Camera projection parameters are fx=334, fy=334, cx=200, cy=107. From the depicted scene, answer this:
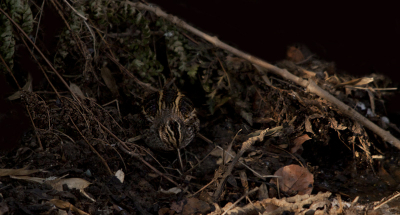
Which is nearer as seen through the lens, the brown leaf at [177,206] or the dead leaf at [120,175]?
the brown leaf at [177,206]

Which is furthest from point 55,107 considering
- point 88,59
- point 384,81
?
point 384,81

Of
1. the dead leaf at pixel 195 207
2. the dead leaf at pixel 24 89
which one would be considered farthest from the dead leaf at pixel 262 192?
the dead leaf at pixel 24 89

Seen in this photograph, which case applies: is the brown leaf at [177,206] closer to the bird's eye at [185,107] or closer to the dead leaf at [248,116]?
the bird's eye at [185,107]

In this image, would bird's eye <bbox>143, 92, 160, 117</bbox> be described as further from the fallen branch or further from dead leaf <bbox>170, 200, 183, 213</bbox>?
dead leaf <bbox>170, 200, 183, 213</bbox>

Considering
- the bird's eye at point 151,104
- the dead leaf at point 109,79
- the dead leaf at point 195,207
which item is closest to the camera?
the dead leaf at point 195,207

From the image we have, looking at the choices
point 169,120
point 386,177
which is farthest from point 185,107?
point 386,177

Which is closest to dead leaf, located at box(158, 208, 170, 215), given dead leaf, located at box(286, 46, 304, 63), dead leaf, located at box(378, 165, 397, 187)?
dead leaf, located at box(378, 165, 397, 187)
